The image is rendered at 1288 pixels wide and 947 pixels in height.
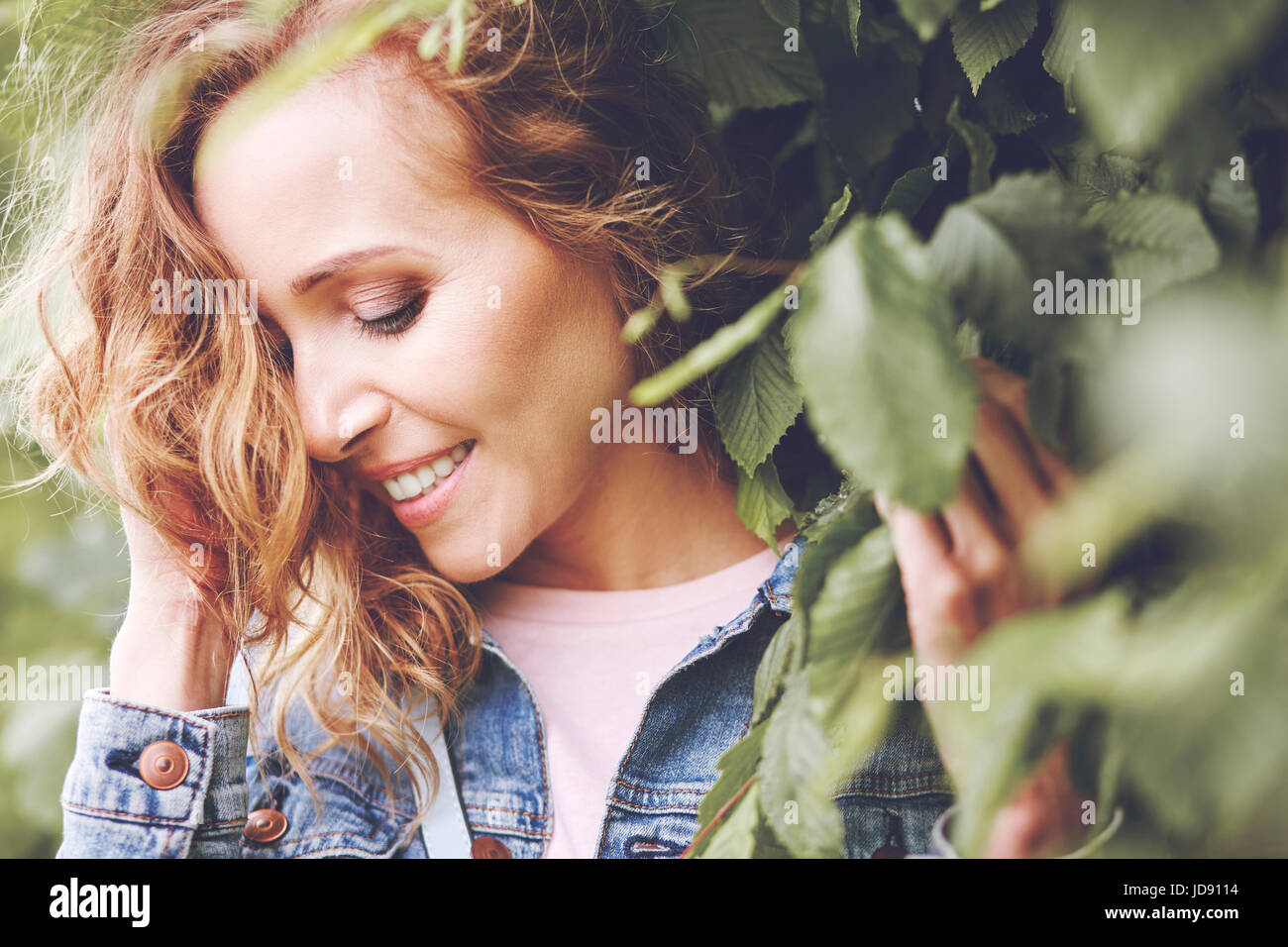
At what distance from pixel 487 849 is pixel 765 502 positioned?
42 centimetres

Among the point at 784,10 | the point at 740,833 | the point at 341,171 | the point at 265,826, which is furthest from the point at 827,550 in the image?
the point at 265,826

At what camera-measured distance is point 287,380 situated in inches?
34.4

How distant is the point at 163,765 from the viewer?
2.94 ft

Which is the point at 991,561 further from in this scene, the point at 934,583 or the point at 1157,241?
the point at 1157,241

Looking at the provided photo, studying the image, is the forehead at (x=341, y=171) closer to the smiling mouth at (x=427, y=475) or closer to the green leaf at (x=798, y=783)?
the smiling mouth at (x=427, y=475)

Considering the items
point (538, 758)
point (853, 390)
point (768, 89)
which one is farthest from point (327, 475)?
point (853, 390)

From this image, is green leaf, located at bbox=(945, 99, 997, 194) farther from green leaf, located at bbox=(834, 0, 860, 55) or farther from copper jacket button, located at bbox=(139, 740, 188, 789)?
copper jacket button, located at bbox=(139, 740, 188, 789)

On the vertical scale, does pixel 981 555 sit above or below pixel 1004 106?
below

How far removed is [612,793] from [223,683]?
16.2 inches

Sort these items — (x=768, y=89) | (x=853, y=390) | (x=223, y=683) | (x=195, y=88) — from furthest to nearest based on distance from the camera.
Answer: (x=223, y=683)
(x=195, y=88)
(x=768, y=89)
(x=853, y=390)

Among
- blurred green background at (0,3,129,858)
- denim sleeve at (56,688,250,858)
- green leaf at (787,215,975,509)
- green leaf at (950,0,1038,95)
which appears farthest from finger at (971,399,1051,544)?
blurred green background at (0,3,129,858)

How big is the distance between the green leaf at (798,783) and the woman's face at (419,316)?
37 centimetres

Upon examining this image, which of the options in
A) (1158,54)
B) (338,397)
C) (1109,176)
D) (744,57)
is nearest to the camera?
(1158,54)

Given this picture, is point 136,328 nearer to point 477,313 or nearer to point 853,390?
point 477,313
